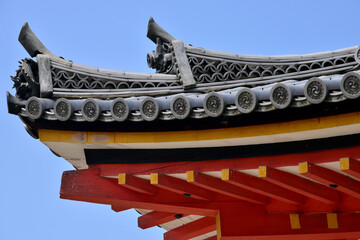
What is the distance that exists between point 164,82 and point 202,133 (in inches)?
36.0

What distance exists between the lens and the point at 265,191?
688 cm

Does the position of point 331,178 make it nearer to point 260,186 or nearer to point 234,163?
point 260,186

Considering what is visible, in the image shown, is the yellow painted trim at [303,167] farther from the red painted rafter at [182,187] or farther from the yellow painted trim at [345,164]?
the red painted rafter at [182,187]

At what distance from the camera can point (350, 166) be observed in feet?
19.6

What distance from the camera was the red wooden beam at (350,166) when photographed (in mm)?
5961

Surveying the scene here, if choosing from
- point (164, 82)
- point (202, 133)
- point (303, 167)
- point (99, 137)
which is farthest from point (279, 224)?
point (99, 137)

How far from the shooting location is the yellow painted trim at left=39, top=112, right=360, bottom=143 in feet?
18.7

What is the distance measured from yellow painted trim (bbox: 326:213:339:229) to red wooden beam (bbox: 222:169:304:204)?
13.5 inches

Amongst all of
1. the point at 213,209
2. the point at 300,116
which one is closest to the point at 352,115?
the point at 300,116

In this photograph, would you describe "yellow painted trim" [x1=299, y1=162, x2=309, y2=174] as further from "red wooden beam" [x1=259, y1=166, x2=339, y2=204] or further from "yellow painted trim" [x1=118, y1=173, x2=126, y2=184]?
"yellow painted trim" [x1=118, y1=173, x2=126, y2=184]

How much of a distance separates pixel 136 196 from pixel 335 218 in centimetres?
229

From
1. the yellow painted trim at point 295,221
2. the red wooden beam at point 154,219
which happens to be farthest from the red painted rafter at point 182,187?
the red wooden beam at point 154,219

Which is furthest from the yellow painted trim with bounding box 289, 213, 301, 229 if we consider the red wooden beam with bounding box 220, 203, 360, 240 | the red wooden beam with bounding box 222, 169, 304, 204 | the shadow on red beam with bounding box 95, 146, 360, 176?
the shadow on red beam with bounding box 95, 146, 360, 176

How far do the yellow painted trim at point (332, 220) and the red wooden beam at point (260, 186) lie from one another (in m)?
0.34
